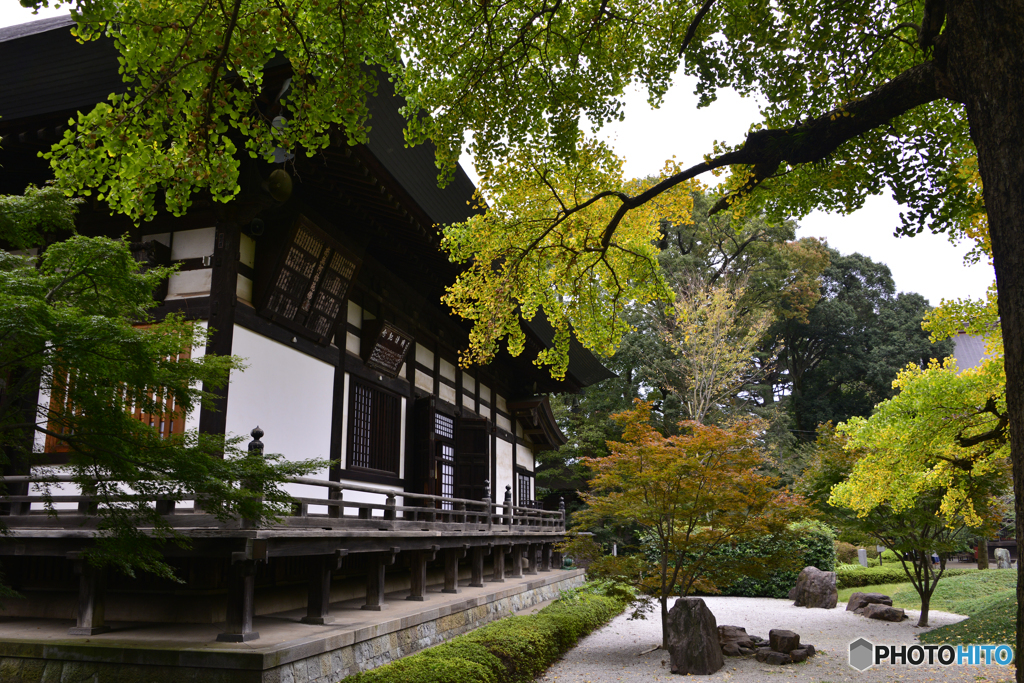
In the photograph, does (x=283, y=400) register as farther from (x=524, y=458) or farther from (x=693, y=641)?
(x=524, y=458)

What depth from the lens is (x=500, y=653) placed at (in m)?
8.57

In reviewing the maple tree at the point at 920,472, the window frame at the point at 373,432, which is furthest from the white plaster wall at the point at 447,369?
the maple tree at the point at 920,472

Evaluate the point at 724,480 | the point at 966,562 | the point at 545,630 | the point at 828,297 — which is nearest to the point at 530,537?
the point at 545,630

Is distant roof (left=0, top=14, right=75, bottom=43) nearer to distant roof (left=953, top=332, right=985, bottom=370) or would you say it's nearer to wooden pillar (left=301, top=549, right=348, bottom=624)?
wooden pillar (left=301, top=549, right=348, bottom=624)

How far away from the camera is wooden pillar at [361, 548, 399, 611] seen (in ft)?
30.7

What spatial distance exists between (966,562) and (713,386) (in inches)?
626

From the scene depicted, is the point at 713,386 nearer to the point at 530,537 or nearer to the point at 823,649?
the point at 530,537

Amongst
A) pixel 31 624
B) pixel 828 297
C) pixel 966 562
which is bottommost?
pixel 966 562

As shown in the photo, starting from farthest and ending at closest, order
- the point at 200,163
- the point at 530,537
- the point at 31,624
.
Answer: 1. the point at 530,537
2. the point at 31,624
3. the point at 200,163

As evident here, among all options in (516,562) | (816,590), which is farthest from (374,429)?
(816,590)

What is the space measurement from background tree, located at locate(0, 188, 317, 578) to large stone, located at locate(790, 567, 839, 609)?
682 inches

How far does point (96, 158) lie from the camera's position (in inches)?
207

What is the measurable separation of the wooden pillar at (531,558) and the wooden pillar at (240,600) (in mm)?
12794

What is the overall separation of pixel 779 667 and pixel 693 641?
157 cm
